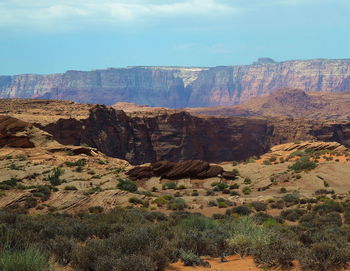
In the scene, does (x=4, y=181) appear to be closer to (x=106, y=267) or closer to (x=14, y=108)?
(x=106, y=267)

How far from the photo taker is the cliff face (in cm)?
7112

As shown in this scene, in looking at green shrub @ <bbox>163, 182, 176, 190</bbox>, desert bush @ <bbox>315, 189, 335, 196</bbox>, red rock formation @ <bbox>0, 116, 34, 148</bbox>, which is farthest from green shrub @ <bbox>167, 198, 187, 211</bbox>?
red rock formation @ <bbox>0, 116, 34, 148</bbox>

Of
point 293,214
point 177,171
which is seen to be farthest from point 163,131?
point 293,214

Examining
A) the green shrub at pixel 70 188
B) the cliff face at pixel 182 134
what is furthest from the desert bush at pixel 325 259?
the cliff face at pixel 182 134

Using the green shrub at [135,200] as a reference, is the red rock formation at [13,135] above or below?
above

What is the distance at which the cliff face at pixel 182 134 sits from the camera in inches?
2800

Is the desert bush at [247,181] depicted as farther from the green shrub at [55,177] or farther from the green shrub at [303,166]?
the green shrub at [55,177]

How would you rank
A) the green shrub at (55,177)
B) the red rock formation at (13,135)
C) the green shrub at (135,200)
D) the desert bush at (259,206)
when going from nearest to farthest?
the desert bush at (259,206) < the green shrub at (135,200) < the green shrub at (55,177) < the red rock formation at (13,135)

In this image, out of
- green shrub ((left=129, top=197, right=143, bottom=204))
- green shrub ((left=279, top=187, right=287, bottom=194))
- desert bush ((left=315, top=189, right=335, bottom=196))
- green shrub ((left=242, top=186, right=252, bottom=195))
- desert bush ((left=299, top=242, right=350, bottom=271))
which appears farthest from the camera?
green shrub ((left=242, top=186, right=252, bottom=195))

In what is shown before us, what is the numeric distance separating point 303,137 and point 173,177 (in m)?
72.4

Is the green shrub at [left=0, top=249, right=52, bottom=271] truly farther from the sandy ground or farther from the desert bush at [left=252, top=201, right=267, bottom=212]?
the desert bush at [left=252, top=201, right=267, bottom=212]

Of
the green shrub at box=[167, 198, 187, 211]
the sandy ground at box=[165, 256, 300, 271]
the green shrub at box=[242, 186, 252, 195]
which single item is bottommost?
the green shrub at box=[242, 186, 252, 195]

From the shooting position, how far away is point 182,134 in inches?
3706

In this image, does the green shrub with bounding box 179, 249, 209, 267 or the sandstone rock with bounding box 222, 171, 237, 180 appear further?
the sandstone rock with bounding box 222, 171, 237, 180
